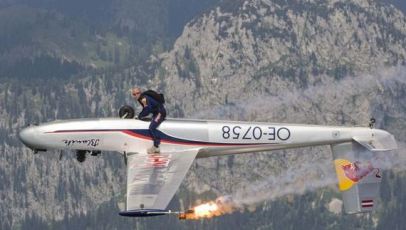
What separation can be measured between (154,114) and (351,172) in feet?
55.6

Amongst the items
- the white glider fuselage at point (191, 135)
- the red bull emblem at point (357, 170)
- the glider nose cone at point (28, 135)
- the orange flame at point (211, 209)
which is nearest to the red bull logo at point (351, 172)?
the red bull emblem at point (357, 170)

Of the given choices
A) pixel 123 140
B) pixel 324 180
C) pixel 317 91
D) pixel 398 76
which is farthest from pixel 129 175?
pixel 398 76

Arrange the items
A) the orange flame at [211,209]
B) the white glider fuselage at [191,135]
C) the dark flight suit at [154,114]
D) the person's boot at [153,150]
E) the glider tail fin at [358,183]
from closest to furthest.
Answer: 1. the orange flame at [211,209]
2. the glider tail fin at [358,183]
3. the dark flight suit at [154,114]
4. the person's boot at [153,150]
5. the white glider fuselage at [191,135]

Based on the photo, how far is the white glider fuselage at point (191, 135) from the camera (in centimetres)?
9900

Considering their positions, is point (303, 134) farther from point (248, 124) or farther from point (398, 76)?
point (398, 76)

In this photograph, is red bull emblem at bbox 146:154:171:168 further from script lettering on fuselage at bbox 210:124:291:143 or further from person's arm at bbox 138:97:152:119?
script lettering on fuselage at bbox 210:124:291:143

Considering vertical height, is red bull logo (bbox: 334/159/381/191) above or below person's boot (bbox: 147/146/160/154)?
below

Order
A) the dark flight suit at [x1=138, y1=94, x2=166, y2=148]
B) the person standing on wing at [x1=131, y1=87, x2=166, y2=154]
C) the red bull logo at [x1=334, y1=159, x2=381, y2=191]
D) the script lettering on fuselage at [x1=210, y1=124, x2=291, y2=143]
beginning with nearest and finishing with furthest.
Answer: the red bull logo at [x1=334, y1=159, x2=381, y2=191] < the person standing on wing at [x1=131, y1=87, x2=166, y2=154] < the dark flight suit at [x1=138, y1=94, x2=166, y2=148] < the script lettering on fuselage at [x1=210, y1=124, x2=291, y2=143]

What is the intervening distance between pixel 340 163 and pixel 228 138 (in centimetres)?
1008

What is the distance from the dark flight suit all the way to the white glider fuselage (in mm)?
425

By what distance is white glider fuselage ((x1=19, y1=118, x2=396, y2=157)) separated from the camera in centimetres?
9900

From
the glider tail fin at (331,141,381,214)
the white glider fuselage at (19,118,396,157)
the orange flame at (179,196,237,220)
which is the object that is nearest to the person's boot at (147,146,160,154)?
the white glider fuselage at (19,118,396,157)

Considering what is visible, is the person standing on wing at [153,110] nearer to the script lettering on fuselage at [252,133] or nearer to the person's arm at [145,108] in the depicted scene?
the person's arm at [145,108]

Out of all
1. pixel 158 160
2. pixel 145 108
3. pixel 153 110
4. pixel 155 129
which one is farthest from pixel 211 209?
pixel 145 108
